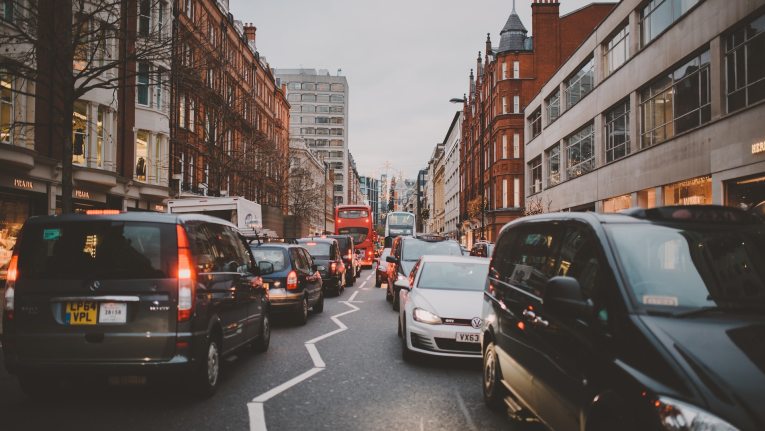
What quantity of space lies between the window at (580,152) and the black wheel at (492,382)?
83.7 ft

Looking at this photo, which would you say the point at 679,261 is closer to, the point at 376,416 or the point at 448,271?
the point at 376,416

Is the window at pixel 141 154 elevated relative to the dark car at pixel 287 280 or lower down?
elevated

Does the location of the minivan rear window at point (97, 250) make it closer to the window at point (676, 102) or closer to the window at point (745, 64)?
the window at point (745, 64)

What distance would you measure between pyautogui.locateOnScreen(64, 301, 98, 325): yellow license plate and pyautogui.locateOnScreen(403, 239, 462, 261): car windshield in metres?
10.6

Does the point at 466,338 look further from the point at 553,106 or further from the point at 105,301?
the point at 553,106

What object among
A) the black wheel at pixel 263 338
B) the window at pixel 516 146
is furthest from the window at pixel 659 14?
the window at pixel 516 146

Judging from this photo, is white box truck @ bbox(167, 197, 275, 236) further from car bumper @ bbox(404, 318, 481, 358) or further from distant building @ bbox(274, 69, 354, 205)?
distant building @ bbox(274, 69, 354, 205)

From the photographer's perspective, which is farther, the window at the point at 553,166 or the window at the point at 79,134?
the window at the point at 553,166

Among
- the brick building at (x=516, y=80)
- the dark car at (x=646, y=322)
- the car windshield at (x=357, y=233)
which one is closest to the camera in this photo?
the dark car at (x=646, y=322)

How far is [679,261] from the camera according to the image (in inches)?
145

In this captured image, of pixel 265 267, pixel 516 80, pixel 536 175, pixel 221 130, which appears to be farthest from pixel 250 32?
pixel 265 267

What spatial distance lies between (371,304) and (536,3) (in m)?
36.8

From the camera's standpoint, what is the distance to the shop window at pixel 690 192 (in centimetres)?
1856

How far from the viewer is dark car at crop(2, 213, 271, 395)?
557 centimetres
